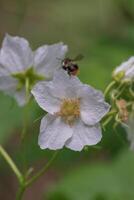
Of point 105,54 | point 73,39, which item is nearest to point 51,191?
point 105,54

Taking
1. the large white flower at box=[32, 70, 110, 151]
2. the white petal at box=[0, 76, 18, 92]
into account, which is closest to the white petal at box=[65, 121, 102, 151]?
the large white flower at box=[32, 70, 110, 151]

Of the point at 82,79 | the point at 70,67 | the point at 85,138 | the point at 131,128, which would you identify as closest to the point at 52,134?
the point at 85,138

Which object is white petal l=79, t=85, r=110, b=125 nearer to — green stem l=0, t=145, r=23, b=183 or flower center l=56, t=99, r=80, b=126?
flower center l=56, t=99, r=80, b=126

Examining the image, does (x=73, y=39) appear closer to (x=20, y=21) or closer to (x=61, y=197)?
(x=20, y=21)

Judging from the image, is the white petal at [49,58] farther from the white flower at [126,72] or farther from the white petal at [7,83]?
the white flower at [126,72]

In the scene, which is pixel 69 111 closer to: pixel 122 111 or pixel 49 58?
pixel 122 111

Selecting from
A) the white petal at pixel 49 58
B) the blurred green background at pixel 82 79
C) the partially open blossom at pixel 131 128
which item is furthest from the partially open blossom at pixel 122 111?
the white petal at pixel 49 58

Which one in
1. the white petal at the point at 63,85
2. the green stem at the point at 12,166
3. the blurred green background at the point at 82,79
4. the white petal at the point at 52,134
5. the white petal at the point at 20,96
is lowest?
the blurred green background at the point at 82,79
